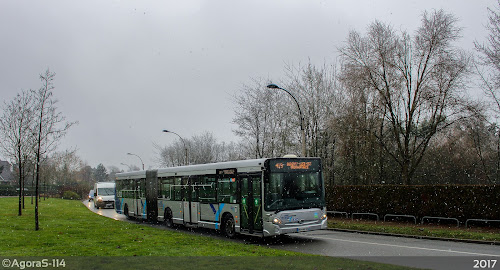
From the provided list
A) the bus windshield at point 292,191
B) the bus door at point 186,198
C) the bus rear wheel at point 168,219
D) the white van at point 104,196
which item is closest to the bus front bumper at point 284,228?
the bus windshield at point 292,191

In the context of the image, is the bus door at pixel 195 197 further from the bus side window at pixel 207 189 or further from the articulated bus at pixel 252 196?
the bus side window at pixel 207 189

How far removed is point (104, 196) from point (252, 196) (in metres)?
30.1

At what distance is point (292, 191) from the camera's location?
15016 mm

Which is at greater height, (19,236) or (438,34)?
(438,34)

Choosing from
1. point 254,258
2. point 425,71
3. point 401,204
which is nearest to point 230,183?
point 254,258

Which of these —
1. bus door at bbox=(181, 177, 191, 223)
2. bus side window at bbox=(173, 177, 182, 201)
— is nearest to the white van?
bus side window at bbox=(173, 177, 182, 201)

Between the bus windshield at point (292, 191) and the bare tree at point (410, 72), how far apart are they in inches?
581

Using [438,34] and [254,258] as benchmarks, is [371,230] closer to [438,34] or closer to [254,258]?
[254,258]

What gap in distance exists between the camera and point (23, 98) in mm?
23469

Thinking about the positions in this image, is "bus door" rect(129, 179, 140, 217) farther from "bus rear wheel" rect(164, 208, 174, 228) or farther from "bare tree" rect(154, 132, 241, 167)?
"bare tree" rect(154, 132, 241, 167)

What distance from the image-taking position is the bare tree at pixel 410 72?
27.0 meters

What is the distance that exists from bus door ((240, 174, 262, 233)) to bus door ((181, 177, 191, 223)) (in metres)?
4.44

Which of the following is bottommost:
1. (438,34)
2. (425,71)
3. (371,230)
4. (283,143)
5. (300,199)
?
(371,230)

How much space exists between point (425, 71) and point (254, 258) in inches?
867
